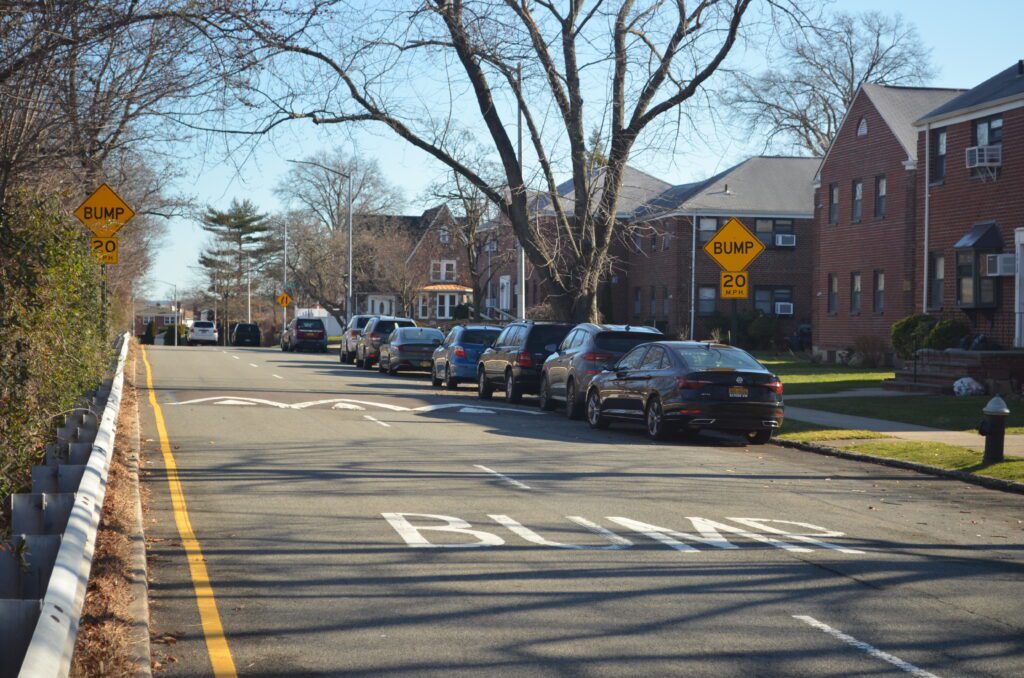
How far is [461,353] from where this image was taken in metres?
30.5

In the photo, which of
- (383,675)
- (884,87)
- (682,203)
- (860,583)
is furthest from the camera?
(682,203)

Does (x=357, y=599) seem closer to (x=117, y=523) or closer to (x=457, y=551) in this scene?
(x=457, y=551)

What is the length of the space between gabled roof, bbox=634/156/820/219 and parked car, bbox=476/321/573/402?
2997 centimetres

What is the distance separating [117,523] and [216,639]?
129 inches

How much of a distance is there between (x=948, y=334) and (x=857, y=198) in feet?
41.3

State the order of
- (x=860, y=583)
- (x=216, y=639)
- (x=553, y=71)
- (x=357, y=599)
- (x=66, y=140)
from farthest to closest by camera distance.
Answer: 1. (x=553, y=71)
2. (x=66, y=140)
3. (x=860, y=583)
4. (x=357, y=599)
5. (x=216, y=639)

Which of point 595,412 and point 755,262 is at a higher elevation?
point 755,262

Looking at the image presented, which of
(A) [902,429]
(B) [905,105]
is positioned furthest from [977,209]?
(A) [902,429]

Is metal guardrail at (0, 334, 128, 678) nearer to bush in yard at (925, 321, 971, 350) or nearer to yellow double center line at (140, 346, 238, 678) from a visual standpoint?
yellow double center line at (140, 346, 238, 678)

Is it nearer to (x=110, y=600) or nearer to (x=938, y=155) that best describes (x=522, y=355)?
(x=938, y=155)

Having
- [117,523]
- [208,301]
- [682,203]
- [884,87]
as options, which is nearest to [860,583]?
[117,523]

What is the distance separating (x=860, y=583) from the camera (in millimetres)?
8500

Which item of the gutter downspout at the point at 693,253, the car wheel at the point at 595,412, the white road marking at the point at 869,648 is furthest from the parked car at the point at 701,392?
the gutter downspout at the point at 693,253

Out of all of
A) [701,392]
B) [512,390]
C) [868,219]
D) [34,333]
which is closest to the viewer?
[34,333]
